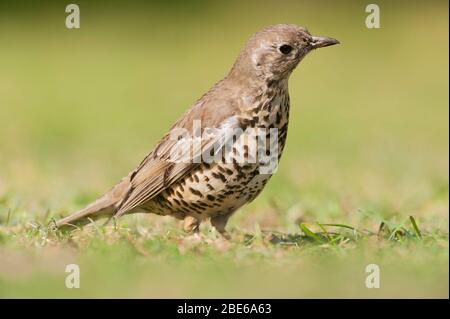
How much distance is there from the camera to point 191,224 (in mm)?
6566

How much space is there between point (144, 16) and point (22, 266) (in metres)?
22.1

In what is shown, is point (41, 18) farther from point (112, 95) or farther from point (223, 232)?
point (223, 232)

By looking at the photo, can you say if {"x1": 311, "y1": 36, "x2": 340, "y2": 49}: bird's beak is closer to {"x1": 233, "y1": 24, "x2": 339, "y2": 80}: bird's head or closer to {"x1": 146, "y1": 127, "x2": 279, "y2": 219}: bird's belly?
{"x1": 233, "y1": 24, "x2": 339, "y2": 80}: bird's head

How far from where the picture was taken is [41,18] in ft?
84.1

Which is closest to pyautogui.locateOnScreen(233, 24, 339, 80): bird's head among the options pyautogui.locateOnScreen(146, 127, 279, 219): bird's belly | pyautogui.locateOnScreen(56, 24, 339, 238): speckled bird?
pyautogui.locateOnScreen(56, 24, 339, 238): speckled bird

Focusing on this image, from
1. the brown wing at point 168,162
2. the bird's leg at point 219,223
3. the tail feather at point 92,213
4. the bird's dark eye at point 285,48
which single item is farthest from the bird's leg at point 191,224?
the bird's dark eye at point 285,48

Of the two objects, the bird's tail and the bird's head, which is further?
the bird's tail

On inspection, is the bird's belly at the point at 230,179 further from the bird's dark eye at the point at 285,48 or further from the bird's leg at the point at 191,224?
the bird's dark eye at the point at 285,48

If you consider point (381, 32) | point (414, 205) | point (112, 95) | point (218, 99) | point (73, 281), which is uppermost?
point (381, 32)

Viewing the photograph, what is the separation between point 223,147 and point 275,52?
806mm

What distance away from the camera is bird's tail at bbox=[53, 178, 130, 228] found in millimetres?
6805

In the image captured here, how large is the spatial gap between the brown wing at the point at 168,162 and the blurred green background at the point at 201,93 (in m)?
0.57

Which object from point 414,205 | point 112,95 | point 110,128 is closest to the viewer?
point 414,205

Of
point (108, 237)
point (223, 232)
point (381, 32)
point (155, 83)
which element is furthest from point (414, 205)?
point (381, 32)
